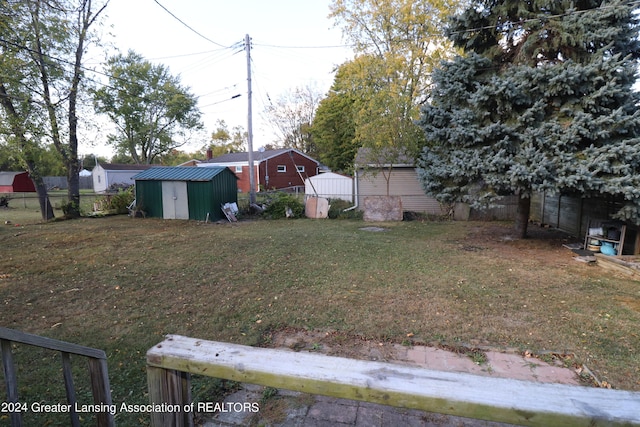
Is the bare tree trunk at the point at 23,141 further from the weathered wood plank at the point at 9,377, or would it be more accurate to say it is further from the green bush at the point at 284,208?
the weathered wood plank at the point at 9,377

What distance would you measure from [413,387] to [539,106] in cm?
741

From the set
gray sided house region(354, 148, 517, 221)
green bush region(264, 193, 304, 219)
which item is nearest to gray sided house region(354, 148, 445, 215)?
gray sided house region(354, 148, 517, 221)

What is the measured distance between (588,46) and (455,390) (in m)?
8.55

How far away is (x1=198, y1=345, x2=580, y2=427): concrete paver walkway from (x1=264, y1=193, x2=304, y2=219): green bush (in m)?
10.4

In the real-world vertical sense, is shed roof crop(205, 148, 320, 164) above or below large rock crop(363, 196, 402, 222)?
above

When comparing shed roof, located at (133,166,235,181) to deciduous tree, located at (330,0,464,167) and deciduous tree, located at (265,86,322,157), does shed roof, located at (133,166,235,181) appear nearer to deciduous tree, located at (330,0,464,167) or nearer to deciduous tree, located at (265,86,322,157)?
deciduous tree, located at (330,0,464,167)

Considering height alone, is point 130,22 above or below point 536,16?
above

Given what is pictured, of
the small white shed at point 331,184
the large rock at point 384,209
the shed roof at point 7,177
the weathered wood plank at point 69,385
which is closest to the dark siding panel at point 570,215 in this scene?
the large rock at point 384,209

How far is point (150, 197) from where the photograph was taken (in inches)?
512

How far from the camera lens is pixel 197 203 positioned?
12156 millimetres

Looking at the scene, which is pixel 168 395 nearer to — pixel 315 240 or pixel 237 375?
pixel 237 375

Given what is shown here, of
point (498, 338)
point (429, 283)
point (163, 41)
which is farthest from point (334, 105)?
point (498, 338)

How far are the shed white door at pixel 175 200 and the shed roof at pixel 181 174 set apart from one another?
231 mm

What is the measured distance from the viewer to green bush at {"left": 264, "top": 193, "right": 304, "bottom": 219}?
42.7ft
